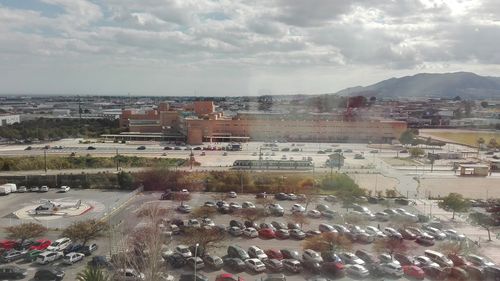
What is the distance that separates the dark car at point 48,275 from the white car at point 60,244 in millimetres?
600

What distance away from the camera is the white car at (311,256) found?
163 inches

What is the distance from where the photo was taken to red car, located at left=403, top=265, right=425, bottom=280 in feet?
12.9

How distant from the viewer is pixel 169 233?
4.92 meters

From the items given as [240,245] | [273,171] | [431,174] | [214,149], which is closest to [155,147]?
[214,149]

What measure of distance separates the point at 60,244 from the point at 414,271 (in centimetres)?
352

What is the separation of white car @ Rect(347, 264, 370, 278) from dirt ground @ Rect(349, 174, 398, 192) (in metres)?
3.70

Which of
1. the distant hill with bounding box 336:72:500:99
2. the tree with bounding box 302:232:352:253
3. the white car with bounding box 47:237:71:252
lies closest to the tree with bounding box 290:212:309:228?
the tree with bounding box 302:232:352:253

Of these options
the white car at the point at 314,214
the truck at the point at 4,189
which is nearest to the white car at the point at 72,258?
the white car at the point at 314,214

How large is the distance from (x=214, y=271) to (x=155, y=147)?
9.36m

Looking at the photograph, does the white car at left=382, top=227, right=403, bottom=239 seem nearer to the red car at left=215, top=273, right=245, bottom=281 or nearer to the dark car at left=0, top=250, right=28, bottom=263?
the red car at left=215, top=273, right=245, bottom=281

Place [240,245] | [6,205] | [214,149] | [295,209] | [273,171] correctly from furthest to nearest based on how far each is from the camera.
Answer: [214,149]
[273,171]
[6,205]
[295,209]
[240,245]

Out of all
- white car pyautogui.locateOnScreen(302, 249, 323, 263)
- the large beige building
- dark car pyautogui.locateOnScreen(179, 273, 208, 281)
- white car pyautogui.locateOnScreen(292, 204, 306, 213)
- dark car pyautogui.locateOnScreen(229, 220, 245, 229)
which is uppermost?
the large beige building

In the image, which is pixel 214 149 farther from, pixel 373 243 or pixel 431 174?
pixel 373 243

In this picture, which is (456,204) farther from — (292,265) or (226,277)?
(226,277)
